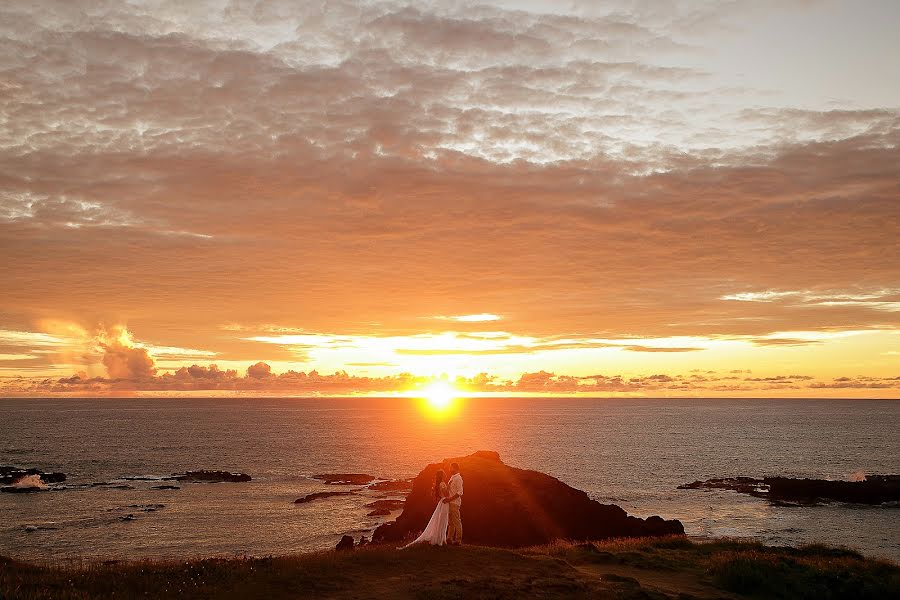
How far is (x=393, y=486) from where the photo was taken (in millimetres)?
83000

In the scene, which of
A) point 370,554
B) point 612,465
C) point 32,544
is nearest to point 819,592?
point 370,554

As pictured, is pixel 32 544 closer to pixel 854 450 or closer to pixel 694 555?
pixel 694 555

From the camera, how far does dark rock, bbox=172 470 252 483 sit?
8581cm

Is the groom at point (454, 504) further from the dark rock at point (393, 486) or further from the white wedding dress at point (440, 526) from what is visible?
the dark rock at point (393, 486)

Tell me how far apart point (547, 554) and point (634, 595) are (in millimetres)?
6309

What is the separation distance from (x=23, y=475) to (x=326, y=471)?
3898 centimetres

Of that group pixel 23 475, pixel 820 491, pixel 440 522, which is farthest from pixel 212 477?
pixel 820 491

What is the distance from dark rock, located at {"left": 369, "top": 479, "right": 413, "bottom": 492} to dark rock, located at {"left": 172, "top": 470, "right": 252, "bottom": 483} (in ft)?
58.4

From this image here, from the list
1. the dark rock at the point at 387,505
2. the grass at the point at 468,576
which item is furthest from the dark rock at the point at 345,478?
Answer: the grass at the point at 468,576

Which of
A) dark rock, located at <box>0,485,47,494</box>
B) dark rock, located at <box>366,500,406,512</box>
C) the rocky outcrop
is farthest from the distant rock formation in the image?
dark rock, located at <box>0,485,47,494</box>

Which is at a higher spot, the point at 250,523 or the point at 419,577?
the point at 419,577

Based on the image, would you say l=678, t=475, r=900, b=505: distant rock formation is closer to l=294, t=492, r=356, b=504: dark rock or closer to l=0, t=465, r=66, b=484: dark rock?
l=294, t=492, r=356, b=504: dark rock

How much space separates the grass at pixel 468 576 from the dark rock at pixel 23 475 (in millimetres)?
73825

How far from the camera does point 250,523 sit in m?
58.9
